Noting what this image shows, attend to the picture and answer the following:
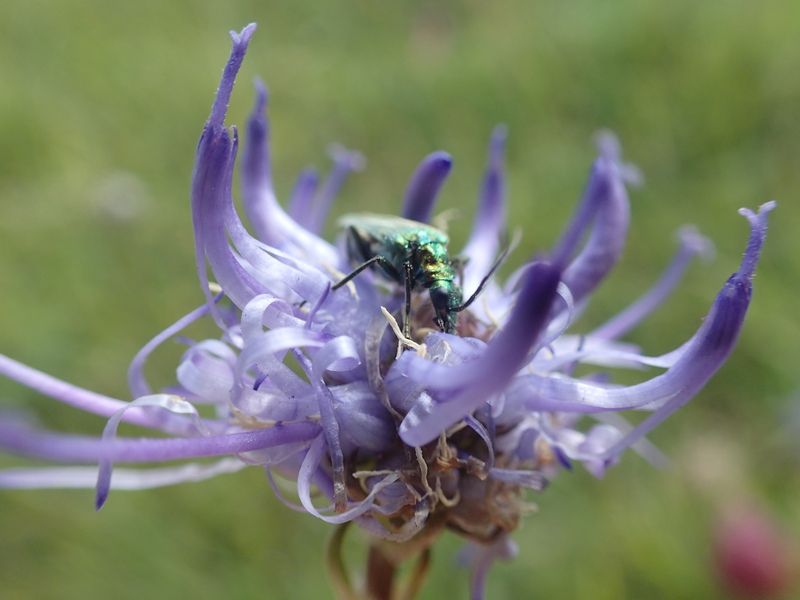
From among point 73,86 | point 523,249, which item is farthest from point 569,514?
point 73,86

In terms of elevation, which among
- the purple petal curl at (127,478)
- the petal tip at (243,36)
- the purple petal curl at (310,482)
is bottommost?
the purple petal curl at (127,478)

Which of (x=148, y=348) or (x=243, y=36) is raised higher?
(x=243, y=36)

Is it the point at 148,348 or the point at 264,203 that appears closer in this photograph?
the point at 148,348

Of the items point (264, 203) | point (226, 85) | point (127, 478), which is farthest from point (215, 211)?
point (127, 478)

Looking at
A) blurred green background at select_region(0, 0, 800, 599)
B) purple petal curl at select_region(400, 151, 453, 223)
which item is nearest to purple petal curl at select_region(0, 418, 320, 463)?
purple petal curl at select_region(400, 151, 453, 223)

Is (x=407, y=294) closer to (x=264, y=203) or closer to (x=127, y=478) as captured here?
(x=264, y=203)

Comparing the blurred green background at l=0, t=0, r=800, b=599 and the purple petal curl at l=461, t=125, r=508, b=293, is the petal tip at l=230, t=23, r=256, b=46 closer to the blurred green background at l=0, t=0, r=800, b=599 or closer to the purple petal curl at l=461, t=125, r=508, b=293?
the purple petal curl at l=461, t=125, r=508, b=293

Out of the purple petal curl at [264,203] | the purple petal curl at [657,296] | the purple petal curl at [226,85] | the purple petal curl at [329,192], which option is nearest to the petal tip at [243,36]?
the purple petal curl at [226,85]

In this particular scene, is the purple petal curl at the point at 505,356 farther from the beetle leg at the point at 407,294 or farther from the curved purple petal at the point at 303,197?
the curved purple petal at the point at 303,197
